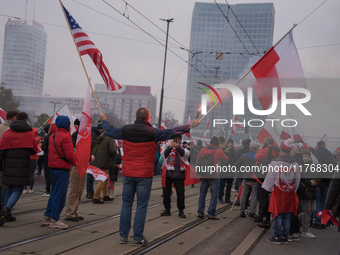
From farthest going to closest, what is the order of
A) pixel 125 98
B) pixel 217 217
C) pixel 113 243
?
pixel 125 98
pixel 217 217
pixel 113 243

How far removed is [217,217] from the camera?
8609mm

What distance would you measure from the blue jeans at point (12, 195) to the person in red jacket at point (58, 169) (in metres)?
0.64

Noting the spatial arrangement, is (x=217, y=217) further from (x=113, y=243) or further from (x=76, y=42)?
(x=76, y=42)

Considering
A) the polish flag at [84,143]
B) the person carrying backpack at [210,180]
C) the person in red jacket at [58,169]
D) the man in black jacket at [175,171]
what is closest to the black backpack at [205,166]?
the person carrying backpack at [210,180]

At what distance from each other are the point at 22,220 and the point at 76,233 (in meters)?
1.37

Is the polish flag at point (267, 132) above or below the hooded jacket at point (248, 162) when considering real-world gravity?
above

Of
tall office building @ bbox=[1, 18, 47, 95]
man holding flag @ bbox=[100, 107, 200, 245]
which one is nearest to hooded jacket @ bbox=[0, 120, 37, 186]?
man holding flag @ bbox=[100, 107, 200, 245]

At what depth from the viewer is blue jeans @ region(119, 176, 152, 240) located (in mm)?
5698

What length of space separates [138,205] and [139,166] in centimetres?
59

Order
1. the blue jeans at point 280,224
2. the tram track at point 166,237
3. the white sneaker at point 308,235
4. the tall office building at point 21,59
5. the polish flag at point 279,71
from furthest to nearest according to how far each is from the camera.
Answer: the tall office building at point 21,59
the polish flag at point 279,71
the white sneaker at point 308,235
the blue jeans at point 280,224
the tram track at point 166,237

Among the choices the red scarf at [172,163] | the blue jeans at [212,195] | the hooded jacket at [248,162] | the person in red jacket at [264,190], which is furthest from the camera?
the hooded jacket at [248,162]

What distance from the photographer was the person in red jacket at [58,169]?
648cm

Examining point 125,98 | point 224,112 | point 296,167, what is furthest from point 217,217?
point 125,98

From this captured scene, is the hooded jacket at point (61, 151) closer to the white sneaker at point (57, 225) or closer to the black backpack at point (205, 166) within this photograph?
the white sneaker at point (57, 225)
